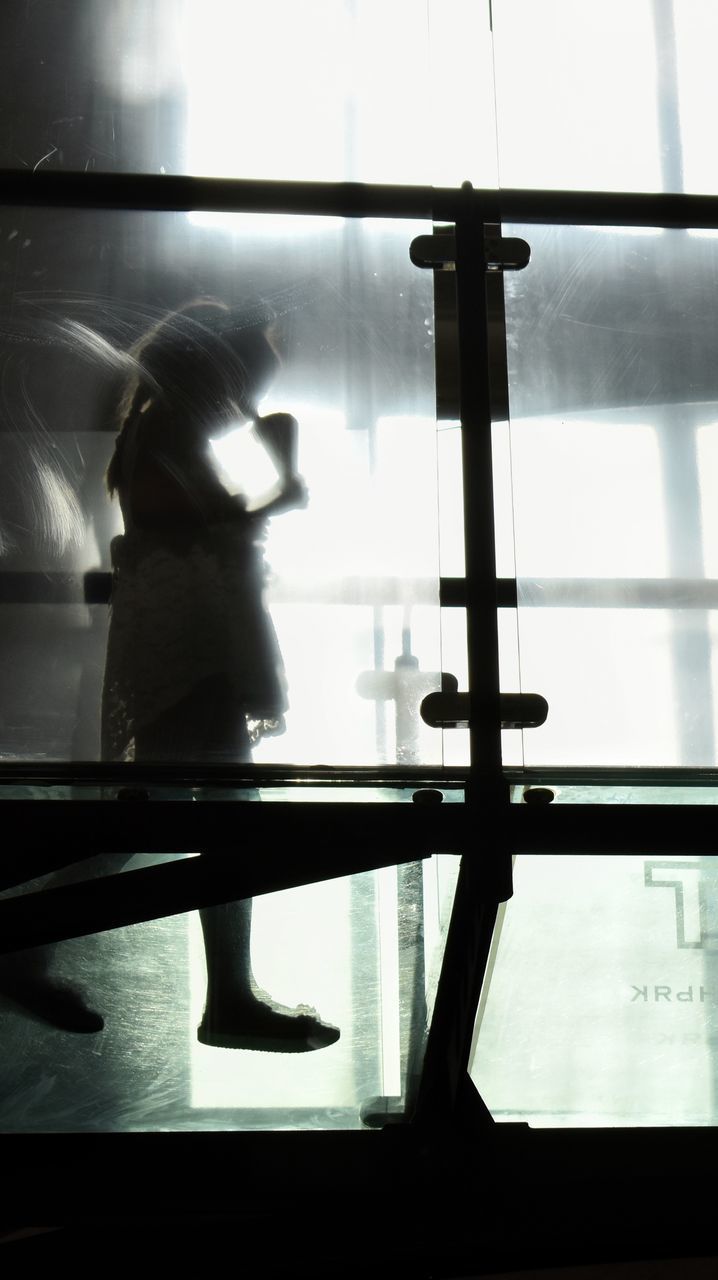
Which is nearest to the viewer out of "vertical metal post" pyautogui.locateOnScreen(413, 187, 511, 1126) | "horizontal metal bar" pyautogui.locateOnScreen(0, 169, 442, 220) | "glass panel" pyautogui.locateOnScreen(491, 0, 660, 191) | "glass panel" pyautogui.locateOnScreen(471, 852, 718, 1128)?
"vertical metal post" pyautogui.locateOnScreen(413, 187, 511, 1126)

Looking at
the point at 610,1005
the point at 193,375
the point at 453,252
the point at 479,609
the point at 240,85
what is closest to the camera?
the point at 479,609

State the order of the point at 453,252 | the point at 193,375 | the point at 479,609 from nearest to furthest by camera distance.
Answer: the point at 479,609 < the point at 453,252 < the point at 193,375

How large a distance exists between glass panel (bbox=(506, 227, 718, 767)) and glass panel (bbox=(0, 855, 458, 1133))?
1.29 ft

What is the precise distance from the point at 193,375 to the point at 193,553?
234 millimetres

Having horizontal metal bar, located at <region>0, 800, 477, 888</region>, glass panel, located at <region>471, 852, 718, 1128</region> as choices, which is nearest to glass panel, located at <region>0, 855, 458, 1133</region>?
glass panel, located at <region>471, 852, 718, 1128</region>

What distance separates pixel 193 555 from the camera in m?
1.20

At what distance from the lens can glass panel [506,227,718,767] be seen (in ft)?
4.00

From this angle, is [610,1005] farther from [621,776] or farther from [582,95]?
[582,95]

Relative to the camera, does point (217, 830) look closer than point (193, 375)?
Yes

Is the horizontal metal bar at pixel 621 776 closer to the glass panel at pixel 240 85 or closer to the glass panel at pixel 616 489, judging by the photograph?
the glass panel at pixel 616 489

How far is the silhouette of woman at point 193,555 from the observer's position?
116 centimetres

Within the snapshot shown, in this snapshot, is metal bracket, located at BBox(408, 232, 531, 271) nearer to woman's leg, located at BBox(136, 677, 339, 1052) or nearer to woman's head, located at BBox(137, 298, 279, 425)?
woman's head, located at BBox(137, 298, 279, 425)

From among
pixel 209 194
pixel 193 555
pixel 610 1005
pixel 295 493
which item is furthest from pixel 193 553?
pixel 610 1005

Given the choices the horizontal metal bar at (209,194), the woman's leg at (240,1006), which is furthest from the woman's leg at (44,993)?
the horizontal metal bar at (209,194)
